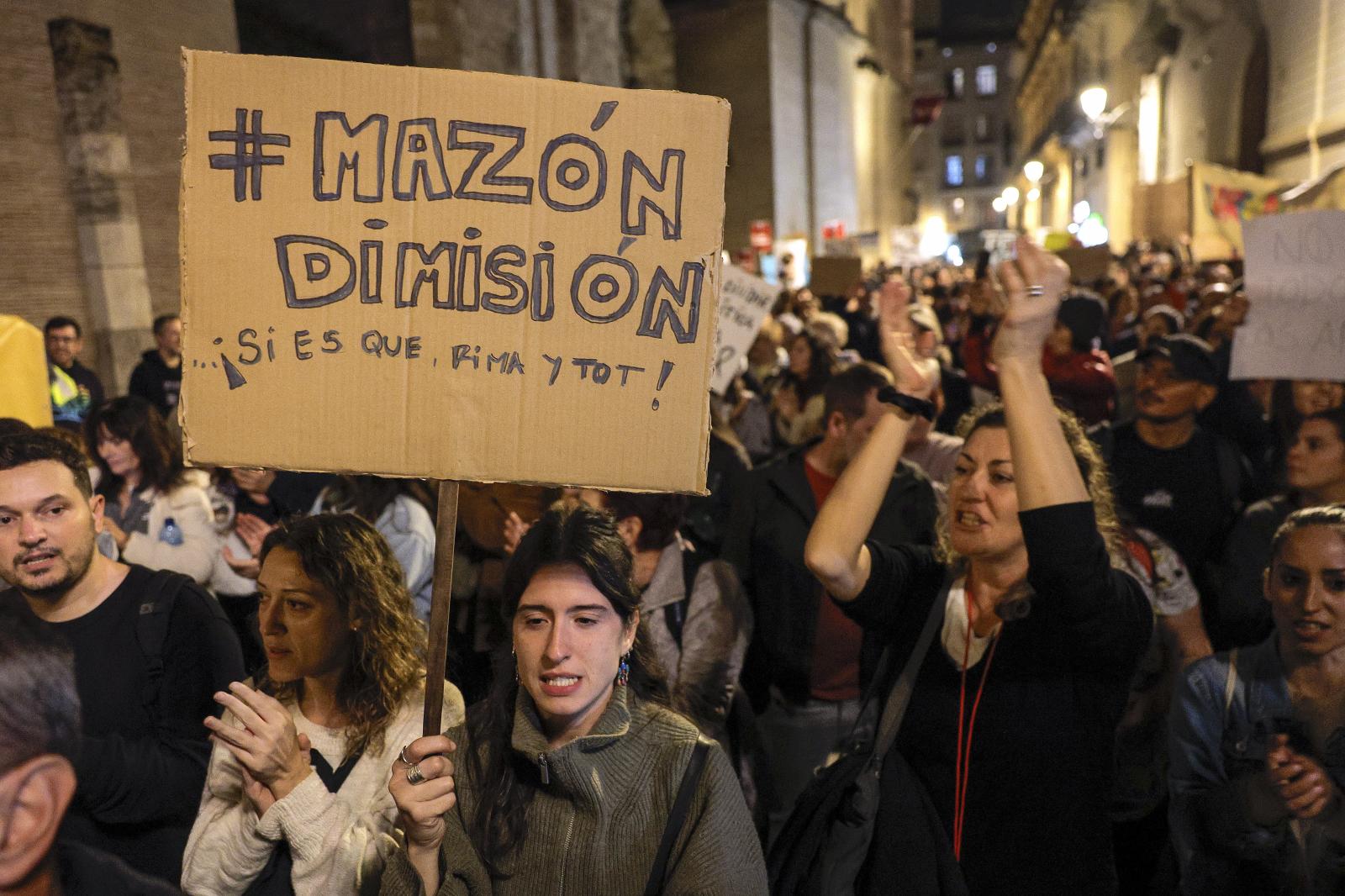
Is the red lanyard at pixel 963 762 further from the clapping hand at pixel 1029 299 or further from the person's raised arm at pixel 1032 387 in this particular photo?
the clapping hand at pixel 1029 299

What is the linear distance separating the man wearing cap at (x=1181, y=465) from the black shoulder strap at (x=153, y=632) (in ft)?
11.3

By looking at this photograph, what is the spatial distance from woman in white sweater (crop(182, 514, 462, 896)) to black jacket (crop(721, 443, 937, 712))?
1541mm

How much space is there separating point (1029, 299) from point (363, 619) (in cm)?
160

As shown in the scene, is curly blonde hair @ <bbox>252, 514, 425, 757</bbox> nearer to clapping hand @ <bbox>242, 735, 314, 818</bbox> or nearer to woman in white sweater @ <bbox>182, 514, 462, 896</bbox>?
woman in white sweater @ <bbox>182, 514, 462, 896</bbox>

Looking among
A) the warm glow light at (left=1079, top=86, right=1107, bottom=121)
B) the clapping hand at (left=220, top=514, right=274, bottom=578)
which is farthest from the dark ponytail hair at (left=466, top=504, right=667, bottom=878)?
the warm glow light at (left=1079, top=86, right=1107, bottom=121)

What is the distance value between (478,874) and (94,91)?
1038 centimetres

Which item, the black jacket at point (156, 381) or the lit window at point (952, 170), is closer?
the black jacket at point (156, 381)

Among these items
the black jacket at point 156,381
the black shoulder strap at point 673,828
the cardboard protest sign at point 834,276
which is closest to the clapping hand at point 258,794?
the black shoulder strap at point 673,828

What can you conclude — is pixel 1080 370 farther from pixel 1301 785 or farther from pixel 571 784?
pixel 571 784

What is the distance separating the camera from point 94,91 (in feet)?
33.8

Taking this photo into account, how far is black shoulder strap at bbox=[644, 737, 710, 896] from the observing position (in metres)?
2.03

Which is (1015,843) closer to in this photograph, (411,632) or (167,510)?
(411,632)

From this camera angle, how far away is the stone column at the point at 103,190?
10200 mm

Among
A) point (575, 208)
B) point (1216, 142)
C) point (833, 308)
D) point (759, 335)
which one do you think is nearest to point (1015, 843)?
point (575, 208)
